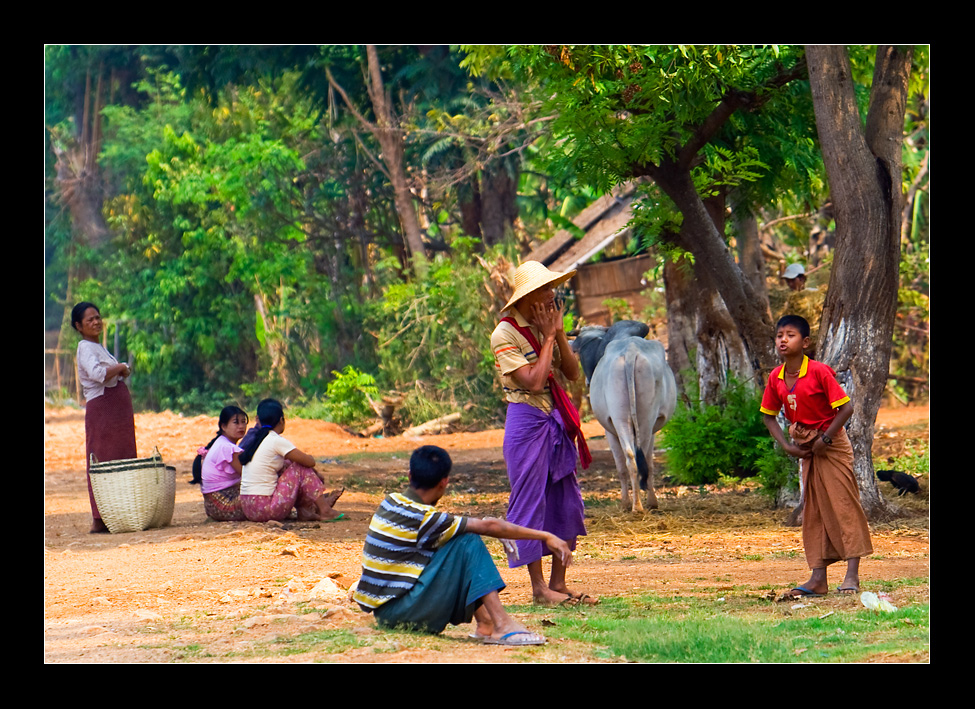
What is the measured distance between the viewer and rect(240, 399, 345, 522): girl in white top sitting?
884 centimetres

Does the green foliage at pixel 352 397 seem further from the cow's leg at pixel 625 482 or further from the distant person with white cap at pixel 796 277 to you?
the cow's leg at pixel 625 482

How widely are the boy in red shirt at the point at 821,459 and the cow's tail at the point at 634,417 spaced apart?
3.95 meters

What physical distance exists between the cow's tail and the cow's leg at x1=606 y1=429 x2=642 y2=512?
13 cm

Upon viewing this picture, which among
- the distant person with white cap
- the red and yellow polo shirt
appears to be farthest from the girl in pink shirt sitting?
the distant person with white cap

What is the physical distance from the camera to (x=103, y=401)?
908 cm

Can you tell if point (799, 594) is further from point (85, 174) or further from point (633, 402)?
point (85, 174)

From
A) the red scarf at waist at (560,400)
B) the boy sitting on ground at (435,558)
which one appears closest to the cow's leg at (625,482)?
the red scarf at waist at (560,400)

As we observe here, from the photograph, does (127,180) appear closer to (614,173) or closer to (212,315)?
(212,315)

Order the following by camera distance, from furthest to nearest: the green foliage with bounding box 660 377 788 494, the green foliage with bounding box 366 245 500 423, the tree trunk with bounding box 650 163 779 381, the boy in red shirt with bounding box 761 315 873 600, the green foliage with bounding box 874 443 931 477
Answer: the green foliage with bounding box 366 245 500 423 → the green foliage with bounding box 874 443 931 477 → the green foliage with bounding box 660 377 788 494 → the tree trunk with bounding box 650 163 779 381 → the boy in red shirt with bounding box 761 315 873 600

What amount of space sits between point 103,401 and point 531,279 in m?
4.94

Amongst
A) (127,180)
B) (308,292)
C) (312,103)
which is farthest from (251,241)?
(127,180)

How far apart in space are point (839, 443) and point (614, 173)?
391 cm

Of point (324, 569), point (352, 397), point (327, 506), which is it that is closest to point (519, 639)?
point (324, 569)

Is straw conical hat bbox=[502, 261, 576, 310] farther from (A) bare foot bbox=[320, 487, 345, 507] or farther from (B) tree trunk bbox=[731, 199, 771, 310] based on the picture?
(B) tree trunk bbox=[731, 199, 771, 310]
